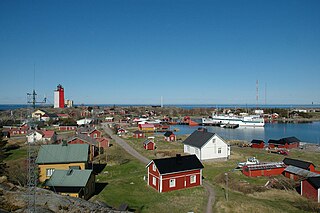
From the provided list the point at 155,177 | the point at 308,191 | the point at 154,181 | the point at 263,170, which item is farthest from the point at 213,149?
the point at 308,191

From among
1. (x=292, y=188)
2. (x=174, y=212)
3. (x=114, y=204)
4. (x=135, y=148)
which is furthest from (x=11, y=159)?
(x=292, y=188)

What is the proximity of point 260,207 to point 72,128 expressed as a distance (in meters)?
59.4

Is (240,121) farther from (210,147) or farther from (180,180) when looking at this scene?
(180,180)

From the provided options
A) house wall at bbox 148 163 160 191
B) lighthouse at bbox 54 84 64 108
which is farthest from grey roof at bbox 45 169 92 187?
lighthouse at bbox 54 84 64 108

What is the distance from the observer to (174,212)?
17.4m

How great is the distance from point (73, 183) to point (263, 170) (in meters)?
18.7

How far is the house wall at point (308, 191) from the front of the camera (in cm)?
2023

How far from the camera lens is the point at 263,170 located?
2716 centimetres

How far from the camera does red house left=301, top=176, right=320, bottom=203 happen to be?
2007 centimetres

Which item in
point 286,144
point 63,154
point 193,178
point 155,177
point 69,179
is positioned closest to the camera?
point 69,179

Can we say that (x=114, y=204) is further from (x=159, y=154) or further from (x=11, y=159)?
(x=11, y=159)

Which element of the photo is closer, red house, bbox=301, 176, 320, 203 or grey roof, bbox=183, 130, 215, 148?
red house, bbox=301, 176, 320, 203

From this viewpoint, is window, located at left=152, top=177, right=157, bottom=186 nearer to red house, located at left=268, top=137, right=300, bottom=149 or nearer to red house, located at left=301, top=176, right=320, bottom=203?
red house, located at left=301, top=176, right=320, bottom=203

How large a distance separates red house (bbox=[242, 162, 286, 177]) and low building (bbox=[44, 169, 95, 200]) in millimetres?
15471
